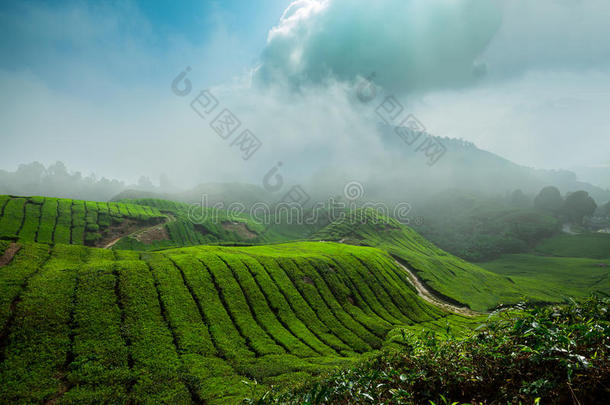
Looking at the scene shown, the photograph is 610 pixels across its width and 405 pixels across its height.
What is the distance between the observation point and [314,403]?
13.3 feet

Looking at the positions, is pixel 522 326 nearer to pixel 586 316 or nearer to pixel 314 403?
pixel 586 316

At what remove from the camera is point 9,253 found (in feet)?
66.8

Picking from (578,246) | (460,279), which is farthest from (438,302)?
(578,246)

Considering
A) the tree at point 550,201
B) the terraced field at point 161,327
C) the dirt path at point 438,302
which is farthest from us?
the tree at point 550,201

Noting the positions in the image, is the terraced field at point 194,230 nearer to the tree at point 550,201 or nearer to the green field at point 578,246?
the green field at point 578,246

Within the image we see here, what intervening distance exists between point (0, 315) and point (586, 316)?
27670 millimetres

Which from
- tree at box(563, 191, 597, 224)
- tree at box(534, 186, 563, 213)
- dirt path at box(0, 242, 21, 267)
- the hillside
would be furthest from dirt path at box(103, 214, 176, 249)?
tree at box(563, 191, 597, 224)

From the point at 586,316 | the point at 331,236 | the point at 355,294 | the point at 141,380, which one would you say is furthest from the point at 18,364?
the point at 331,236

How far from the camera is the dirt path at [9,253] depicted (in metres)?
19.4

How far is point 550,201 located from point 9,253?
221610 millimetres

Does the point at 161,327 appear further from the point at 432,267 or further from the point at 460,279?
the point at 460,279

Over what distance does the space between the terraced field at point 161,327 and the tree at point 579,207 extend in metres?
184

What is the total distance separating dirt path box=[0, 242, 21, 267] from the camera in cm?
1942

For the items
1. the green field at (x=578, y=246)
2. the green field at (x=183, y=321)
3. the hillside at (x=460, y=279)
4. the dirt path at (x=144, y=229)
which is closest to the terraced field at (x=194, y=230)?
the dirt path at (x=144, y=229)
